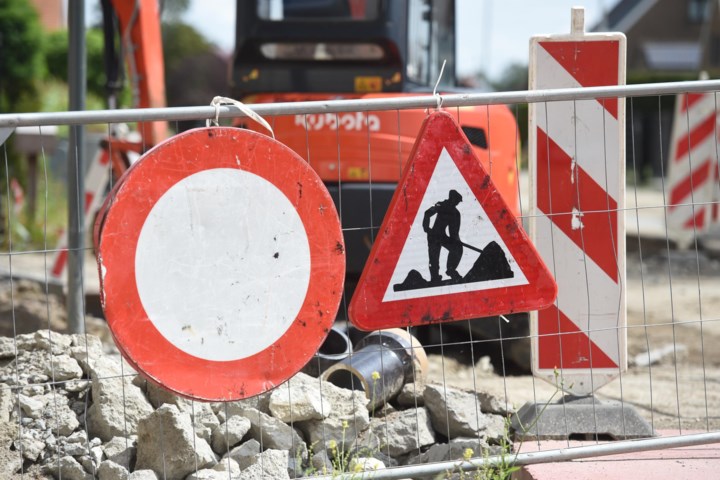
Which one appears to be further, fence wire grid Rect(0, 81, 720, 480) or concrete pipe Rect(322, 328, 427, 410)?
concrete pipe Rect(322, 328, 427, 410)

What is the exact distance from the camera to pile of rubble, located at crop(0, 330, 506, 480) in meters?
3.59

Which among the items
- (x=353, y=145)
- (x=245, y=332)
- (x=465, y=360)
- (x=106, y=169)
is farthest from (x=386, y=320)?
(x=106, y=169)

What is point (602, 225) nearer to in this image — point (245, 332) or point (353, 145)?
point (245, 332)

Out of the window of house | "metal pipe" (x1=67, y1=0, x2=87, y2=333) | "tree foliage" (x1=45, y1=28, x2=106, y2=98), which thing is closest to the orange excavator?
"metal pipe" (x1=67, y1=0, x2=87, y2=333)

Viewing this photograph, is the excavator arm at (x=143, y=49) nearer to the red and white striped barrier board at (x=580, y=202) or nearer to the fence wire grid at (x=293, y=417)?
the fence wire grid at (x=293, y=417)

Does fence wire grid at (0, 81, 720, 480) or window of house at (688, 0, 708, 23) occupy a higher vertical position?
window of house at (688, 0, 708, 23)

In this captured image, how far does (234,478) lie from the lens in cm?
354

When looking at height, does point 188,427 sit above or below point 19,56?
below

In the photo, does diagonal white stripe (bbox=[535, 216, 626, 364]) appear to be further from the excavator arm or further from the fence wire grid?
the excavator arm

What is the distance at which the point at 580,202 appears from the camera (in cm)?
421

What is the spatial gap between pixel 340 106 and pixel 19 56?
2064 cm

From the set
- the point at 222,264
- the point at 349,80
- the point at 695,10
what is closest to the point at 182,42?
the point at 695,10

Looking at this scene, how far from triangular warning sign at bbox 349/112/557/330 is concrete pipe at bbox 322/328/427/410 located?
0.53 metres

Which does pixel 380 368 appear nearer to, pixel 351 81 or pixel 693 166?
pixel 351 81
